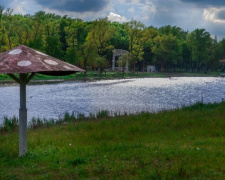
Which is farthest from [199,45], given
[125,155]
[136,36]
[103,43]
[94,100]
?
[125,155]

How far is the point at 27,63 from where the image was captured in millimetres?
8281

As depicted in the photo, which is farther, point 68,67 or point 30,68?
point 68,67

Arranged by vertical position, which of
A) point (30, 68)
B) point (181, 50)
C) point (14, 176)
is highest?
point (181, 50)

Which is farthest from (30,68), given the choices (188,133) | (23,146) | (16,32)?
(16,32)

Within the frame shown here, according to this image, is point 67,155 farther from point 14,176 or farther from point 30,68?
point 30,68

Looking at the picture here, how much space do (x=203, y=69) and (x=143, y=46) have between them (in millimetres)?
35572

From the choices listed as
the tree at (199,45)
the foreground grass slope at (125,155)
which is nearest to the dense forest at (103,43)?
the tree at (199,45)

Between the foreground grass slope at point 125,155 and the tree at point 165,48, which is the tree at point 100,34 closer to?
the tree at point 165,48

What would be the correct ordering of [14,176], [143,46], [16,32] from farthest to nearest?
[143,46] → [16,32] → [14,176]

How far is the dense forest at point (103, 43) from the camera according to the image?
73875 mm

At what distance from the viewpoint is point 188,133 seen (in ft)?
38.2

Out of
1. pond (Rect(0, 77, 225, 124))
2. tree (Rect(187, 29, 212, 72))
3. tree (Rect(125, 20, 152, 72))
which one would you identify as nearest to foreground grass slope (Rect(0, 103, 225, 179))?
pond (Rect(0, 77, 225, 124))

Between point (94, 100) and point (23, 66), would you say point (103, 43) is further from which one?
point (23, 66)

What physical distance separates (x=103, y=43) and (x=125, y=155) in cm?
7864
